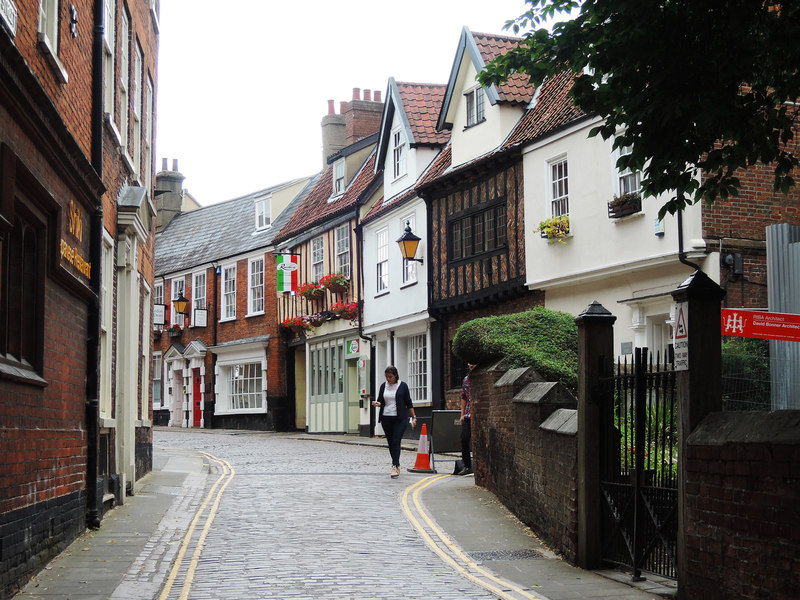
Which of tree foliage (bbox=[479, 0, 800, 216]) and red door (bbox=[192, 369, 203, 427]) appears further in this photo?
red door (bbox=[192, 369, 203, 427])

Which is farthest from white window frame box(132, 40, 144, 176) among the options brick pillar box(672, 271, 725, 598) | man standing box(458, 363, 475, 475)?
brick pillar box(672, 271, 725, 598)

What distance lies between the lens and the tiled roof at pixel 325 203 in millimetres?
31266

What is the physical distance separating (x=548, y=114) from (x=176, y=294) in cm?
2396

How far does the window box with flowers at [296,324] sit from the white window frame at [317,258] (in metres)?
1.38

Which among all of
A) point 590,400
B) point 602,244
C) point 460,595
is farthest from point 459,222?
point 460,595

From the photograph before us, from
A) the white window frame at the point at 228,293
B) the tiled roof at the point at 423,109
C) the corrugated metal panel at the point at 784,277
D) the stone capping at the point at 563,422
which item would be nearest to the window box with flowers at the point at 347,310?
the tiled roof at the point at 423,109

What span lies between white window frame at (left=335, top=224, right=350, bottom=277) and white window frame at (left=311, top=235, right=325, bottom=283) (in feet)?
3.59

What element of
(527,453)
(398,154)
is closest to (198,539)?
(527,453)

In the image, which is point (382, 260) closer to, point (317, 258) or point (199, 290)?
point (317, 258)

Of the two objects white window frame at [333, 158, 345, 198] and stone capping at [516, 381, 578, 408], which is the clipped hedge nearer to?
stone capping at [516, 381, 578, 408]

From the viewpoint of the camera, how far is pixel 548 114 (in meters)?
21.4

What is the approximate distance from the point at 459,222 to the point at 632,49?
16.6 meters

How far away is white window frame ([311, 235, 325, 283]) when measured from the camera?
3301 centimetres

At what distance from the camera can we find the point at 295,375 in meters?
35.5
